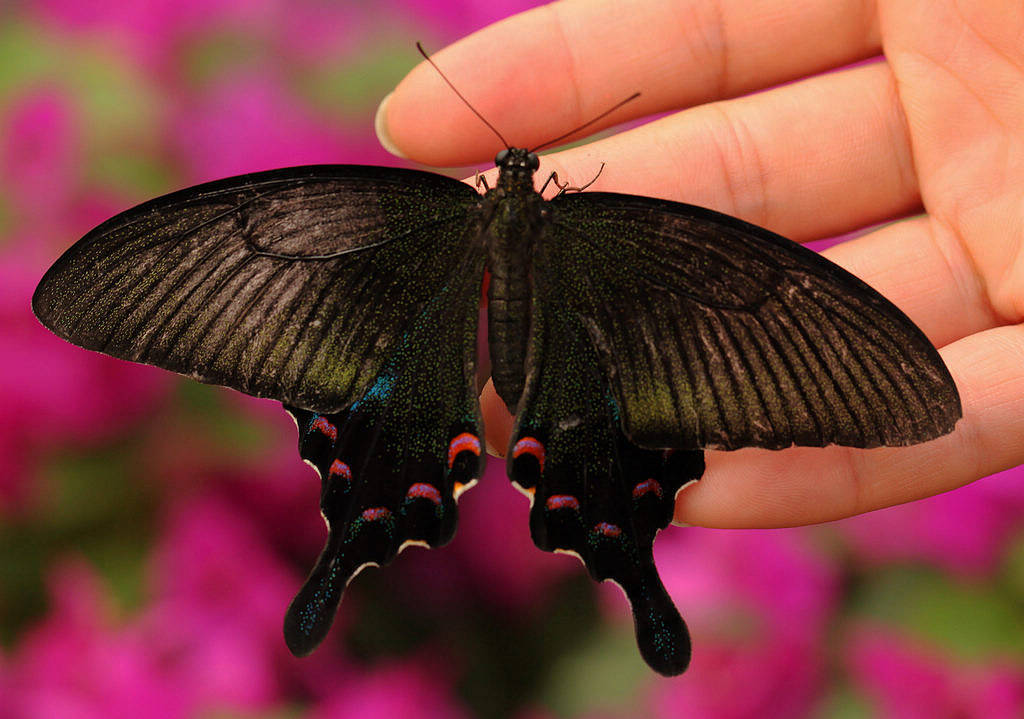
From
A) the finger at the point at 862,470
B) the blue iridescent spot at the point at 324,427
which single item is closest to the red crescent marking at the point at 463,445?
the blue iridescent spot at the point at 324,427

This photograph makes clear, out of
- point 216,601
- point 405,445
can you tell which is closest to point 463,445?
point 405,445

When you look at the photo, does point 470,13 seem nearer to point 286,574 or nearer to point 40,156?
point 40,156

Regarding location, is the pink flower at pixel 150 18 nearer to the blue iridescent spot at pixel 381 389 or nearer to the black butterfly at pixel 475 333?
the black butterfly at pixel 475 333

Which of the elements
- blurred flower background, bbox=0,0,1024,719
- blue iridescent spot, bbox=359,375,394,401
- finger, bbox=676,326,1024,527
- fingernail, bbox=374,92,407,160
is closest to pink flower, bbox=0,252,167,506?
blurred flower background, bbox=0,0,1024,719

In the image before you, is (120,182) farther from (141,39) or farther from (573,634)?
(573,634)

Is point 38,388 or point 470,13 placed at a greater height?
point 470,13

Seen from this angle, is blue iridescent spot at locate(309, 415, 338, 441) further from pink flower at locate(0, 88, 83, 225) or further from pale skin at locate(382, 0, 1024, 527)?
pink flower at locate(0, 88, 83, 225)

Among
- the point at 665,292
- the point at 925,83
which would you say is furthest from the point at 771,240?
the point at 925,83
